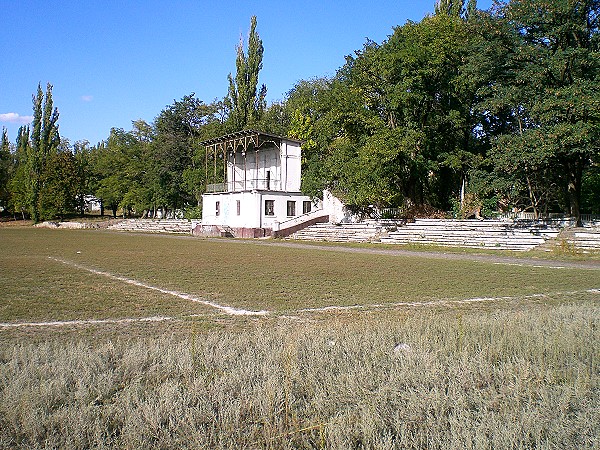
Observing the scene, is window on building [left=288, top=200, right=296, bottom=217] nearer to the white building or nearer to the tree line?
the white building

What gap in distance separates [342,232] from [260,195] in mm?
9680

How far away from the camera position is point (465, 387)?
4.23m

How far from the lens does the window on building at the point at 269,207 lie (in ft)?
144

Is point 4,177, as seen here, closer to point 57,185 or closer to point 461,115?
point 57,185

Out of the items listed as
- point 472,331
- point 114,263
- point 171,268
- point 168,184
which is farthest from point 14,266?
point 168,184

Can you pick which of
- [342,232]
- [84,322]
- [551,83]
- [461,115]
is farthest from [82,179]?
[84,322]

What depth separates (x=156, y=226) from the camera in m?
56.3

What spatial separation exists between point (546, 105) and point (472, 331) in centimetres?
2253

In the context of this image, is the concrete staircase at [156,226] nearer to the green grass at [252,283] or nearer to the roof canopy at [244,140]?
the roof canopy at [244,140]

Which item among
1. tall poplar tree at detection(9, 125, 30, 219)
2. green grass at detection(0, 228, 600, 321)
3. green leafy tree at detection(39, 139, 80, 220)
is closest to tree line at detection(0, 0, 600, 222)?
green grass at detection(0, 228, 600, 321)

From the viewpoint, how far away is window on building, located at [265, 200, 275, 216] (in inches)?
1731

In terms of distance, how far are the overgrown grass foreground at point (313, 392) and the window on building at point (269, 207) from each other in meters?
38.3

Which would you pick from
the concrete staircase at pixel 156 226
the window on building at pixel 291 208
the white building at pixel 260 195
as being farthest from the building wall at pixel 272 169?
the concrete staircase at pixel 156 226

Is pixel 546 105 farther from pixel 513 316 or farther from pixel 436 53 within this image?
pixel 513 316
